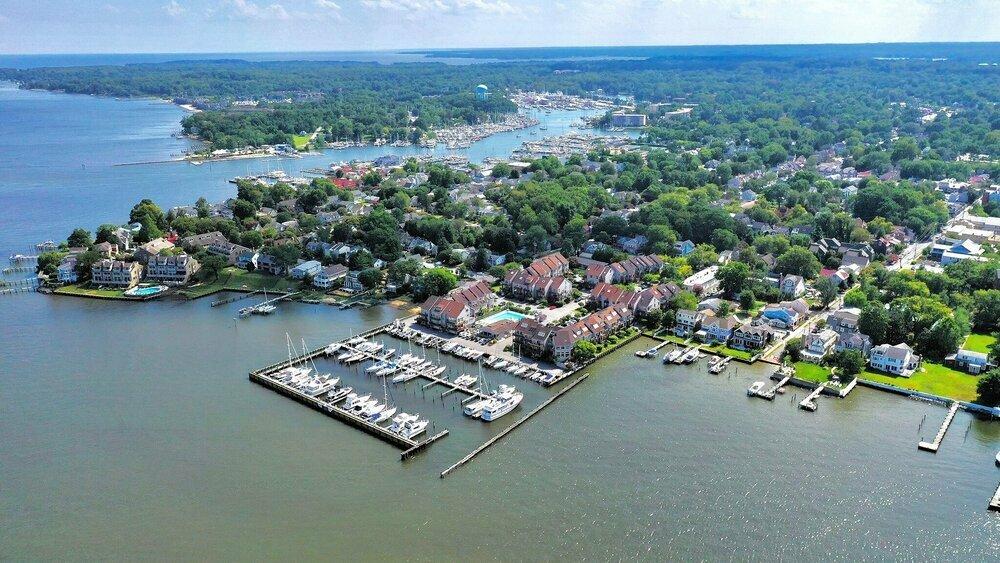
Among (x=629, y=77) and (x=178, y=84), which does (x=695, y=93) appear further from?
(x=178, y=84)

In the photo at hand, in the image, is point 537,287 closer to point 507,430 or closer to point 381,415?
point 507,430

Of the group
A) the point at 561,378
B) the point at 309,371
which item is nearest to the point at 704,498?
the point at 561,378

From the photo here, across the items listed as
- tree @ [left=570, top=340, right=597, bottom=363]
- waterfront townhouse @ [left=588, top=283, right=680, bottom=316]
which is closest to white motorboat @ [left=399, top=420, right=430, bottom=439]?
tree @ [left=570, top=340, right=597, bottom=363]

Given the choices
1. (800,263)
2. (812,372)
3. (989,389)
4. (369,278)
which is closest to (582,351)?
(812,372)

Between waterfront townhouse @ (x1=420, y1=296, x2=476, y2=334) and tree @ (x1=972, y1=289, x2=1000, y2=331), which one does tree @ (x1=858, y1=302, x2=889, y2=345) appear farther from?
waterfront townhouse @ (x1=420, y1=296, x2=476, y2=334)

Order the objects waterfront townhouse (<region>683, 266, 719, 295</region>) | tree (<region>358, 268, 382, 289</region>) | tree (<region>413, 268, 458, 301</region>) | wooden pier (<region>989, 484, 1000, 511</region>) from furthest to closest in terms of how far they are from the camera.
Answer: tree (<region>358, 268, 382, 289</region>), waterfront townhouse (<region>683, 266, 719, 295</region>), tree (<region>413, 268, 458, 301</region>), wooden pier (<region>989, 484, 1000, 511</region>)
